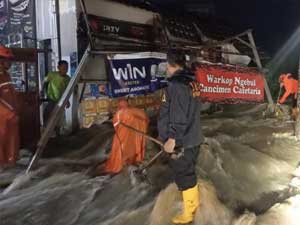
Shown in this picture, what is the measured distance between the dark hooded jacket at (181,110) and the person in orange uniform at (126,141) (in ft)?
6.76

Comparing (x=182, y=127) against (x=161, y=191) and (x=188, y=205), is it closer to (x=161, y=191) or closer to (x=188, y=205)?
(x=188, y=205)

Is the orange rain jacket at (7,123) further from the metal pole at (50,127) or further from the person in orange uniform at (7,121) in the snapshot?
the metal pole at (50,127)

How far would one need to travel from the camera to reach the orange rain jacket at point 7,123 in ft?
24.4

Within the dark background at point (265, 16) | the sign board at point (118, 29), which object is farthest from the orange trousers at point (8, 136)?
the dark background at point (265, 16)

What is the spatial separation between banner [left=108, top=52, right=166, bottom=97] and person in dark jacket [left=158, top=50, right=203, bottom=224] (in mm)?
5589

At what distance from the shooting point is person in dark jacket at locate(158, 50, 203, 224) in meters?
4.91

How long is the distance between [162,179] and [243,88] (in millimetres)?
5094

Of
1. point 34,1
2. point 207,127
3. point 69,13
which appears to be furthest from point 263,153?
point 34,1

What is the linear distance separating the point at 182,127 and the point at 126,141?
2.35 metres

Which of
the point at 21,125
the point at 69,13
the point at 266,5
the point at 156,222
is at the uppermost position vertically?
the point at 266,5

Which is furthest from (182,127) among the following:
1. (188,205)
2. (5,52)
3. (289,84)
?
(289,84)

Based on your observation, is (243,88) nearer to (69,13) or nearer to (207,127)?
(207,127)

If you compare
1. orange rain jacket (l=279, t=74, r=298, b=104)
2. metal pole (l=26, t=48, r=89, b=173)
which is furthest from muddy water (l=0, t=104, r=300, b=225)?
orange rain jacket (l=279, t=74, r=298, b=104)

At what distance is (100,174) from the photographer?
23.5 ft
